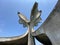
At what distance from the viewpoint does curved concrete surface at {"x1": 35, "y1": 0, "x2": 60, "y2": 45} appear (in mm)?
6122

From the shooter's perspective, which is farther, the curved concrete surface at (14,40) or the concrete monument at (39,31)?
the curved concrete surface at (14,40)

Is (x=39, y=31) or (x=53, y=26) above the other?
(x=53, y=26)

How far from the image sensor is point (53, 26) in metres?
6.32

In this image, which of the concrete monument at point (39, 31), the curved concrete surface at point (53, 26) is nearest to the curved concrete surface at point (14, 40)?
the concrete monument at point (39, 31)

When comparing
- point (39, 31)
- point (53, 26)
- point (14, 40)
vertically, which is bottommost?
point (14, 40)

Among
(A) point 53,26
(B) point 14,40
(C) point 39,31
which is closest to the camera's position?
(A) point 53,26

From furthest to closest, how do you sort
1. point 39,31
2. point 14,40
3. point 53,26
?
point 14,40
point 39,31
point 53,26

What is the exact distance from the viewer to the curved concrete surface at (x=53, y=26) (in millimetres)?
6122

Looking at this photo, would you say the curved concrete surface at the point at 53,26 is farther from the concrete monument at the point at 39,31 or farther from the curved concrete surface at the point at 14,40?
the curved concrete surface at the point at 14,40

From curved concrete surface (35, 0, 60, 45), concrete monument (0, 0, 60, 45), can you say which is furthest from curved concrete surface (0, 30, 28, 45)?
curved concrete surface (35, 0, 60, 45)

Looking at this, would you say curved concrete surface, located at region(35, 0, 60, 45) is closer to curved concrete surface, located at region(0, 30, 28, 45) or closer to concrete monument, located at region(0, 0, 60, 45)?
concrete monument, located at region(0, 0, 60, 45)

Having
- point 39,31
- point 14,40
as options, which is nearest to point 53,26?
point 39,31

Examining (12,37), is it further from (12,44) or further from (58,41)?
(58,41)

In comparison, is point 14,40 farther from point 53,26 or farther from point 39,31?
point 53,26
